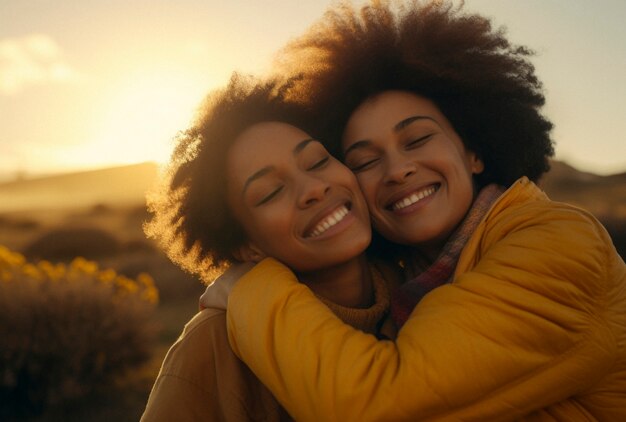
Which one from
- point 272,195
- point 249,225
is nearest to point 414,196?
point 272,195

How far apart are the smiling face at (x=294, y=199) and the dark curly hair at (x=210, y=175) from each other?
0.30ft

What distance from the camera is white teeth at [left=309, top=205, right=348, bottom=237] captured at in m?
3.05

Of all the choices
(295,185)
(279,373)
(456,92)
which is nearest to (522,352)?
(279,373)

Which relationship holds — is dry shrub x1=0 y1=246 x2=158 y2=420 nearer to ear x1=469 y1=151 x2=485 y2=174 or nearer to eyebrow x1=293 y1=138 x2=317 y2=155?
eyebrow x1=293 y1=138 x2=317 y2=155

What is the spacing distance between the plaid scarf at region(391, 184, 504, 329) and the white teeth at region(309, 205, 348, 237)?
435 mm

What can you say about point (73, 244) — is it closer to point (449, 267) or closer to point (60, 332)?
point (60, 332)

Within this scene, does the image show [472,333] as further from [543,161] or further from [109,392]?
[109,392]

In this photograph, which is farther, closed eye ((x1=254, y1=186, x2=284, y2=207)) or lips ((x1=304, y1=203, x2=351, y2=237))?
closed eye ((x1=254, y1=186, x2=284, y2=207))

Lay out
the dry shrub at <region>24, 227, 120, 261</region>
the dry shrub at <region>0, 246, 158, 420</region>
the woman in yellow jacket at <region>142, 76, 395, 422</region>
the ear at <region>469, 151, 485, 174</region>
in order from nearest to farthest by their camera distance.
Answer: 1. the woman in yellow jacket at <region>142, 76, 395, 422</region>
2. the ear at <region>469, 151, 485, 174</region>
3. the dry shrub at <region>0, 246, 158, 420</region>
4. the dry shrub at <region>24, 227, 120, 261</region>

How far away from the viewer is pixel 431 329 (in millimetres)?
2256

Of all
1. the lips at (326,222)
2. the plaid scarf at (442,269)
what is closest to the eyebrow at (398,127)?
the lips at (326,222)

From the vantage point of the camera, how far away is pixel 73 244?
1594 centimetres

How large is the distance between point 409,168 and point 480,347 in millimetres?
1133

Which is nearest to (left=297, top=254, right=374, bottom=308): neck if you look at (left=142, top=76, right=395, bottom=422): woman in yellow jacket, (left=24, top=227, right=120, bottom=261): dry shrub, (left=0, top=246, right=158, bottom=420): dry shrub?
(left=142, top=76, right=395, bottom=422): woman in yellow jacket
